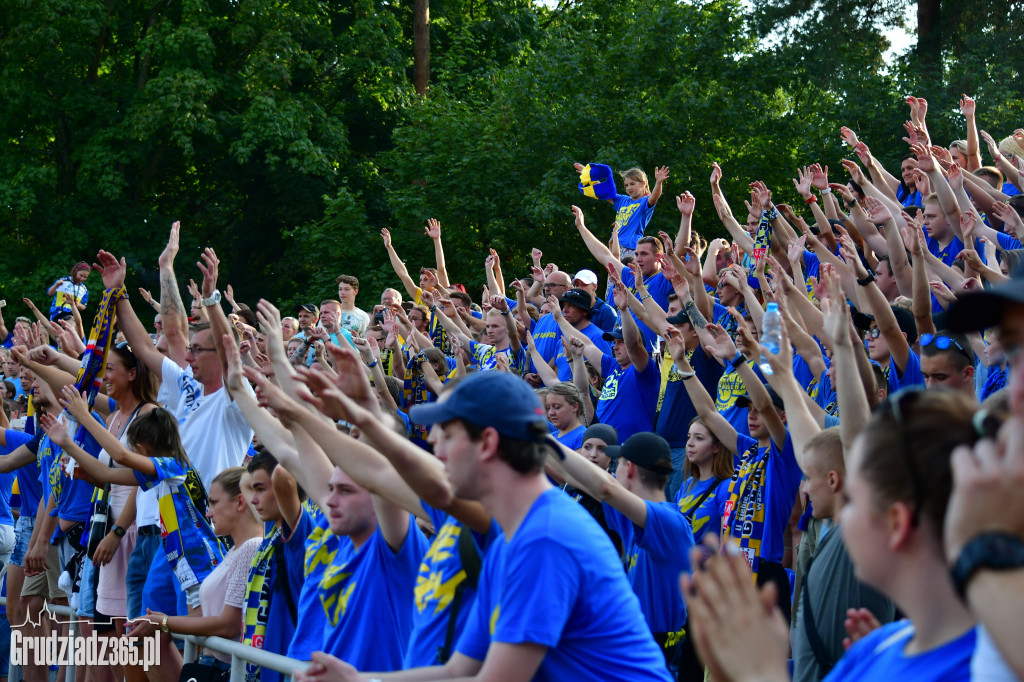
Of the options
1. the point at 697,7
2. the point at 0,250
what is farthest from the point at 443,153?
the point at 0,250

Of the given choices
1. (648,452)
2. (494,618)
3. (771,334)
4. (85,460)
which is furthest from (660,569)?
(85,460)

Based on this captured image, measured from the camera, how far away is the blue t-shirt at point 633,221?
11.9 m

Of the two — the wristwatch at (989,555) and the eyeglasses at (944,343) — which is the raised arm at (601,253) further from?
the wristwatch at (989,555)

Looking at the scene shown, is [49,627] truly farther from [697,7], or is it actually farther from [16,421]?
[697,7]

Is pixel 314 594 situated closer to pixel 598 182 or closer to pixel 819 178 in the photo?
pixel 819 178

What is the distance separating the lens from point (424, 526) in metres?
5.02

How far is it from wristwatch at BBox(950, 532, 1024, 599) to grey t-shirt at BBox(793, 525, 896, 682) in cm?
227

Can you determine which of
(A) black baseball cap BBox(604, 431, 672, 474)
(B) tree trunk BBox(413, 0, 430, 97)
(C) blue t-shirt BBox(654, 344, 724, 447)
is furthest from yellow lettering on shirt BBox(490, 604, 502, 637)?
(B) tree trunk BBox(413, 0, 430, 97)

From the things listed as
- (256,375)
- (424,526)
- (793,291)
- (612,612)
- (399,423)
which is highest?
(793,291)

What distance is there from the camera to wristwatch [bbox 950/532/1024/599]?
5.37 ft

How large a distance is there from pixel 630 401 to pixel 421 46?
18091 mm

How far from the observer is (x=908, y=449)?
1977mm

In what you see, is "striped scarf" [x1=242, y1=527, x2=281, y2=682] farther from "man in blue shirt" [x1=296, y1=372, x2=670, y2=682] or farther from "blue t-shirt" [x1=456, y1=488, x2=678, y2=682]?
"blue t-shirt" [x1=456, y1=488, x2=678, y2=682]

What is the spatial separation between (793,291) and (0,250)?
21800 mm
